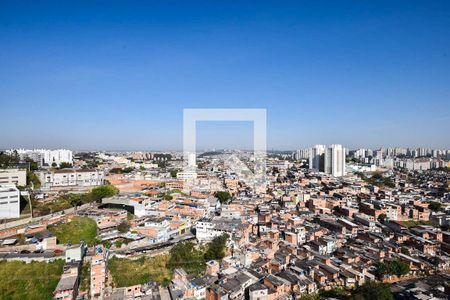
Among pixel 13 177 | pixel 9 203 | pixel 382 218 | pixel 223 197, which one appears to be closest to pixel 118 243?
pixel 9 203

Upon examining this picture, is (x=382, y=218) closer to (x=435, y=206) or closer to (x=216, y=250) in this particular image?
(x=435, y=206)

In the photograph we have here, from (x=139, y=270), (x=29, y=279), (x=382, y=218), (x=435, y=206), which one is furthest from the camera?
(x=435, y=206)

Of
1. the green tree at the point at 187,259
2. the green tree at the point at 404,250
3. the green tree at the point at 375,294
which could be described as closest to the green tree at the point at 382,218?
the green tree at the point at 404,250

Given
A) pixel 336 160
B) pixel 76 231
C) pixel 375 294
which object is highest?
pixel 336 160

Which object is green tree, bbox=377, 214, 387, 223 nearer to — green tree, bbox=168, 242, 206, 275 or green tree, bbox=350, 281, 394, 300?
green tree, bbox=350, 281, 394, 300

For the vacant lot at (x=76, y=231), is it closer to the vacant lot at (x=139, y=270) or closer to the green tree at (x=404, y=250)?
the vacant lot at (x=139, y=270)

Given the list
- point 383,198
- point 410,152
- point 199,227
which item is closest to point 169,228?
point 199,227

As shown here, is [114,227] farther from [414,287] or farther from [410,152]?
[410,152]
